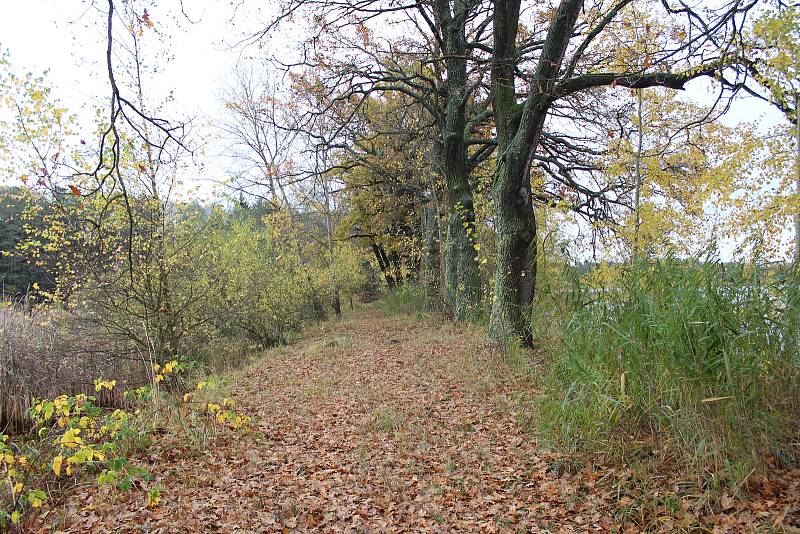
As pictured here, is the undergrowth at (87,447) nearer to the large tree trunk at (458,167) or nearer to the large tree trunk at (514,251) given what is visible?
the large tree trunk at (514,251)

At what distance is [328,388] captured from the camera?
7406 millimetres

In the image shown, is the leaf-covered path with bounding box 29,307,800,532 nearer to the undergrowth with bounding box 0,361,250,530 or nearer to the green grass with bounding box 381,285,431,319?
the undergrowth with bounding box 0,361,250,530

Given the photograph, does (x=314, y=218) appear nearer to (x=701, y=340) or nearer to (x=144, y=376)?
(x=144, y=376)

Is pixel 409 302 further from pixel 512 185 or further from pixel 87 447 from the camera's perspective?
pixel 87 447

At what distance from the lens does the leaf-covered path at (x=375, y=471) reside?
3449 millimetres

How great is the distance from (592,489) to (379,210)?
53.6 feet

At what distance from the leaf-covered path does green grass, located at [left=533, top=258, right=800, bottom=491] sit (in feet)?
1.73

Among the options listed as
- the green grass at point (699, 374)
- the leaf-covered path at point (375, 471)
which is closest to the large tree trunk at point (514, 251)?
the leaf-covered path at point (375, 471)

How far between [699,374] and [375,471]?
2.77 meters

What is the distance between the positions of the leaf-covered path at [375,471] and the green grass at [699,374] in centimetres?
53

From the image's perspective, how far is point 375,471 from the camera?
14.1 ft

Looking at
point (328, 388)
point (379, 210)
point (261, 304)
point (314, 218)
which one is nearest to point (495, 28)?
point (328, 388)

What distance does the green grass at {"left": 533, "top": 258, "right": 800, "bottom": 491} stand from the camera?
10.3 ft

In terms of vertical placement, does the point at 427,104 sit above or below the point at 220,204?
above
